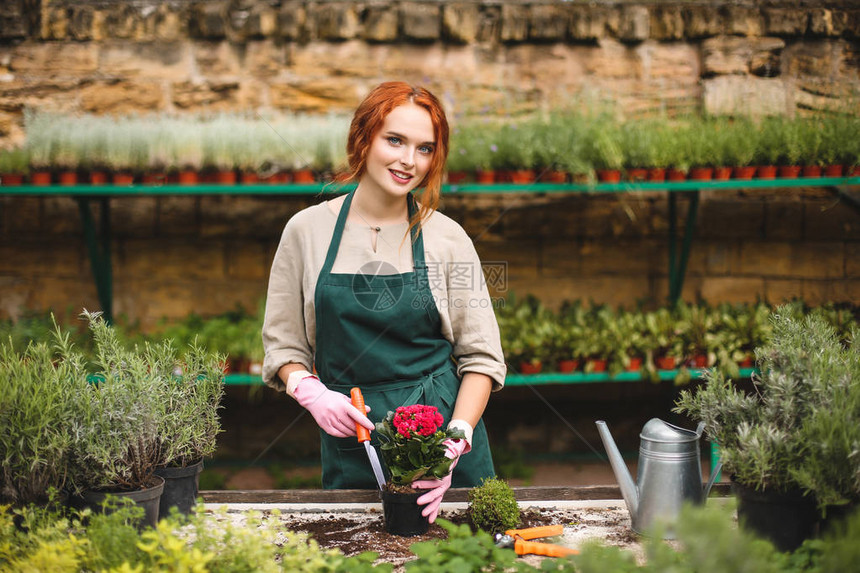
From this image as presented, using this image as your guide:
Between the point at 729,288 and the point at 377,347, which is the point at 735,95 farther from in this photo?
the point at 377,347

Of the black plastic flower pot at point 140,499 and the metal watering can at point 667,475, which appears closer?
the black plastic flower pot at point 140,499

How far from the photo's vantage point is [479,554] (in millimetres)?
1183

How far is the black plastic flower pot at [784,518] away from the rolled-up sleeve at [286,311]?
45.6 inches

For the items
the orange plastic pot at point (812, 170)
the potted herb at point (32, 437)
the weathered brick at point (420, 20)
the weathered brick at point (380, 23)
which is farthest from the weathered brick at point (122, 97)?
the orange plastic pot at point (812, 170)

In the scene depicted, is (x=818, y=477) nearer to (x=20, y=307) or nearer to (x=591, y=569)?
(x=591, y=569)

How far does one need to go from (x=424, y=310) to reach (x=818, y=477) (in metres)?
1.05

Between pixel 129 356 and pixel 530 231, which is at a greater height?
pixel 129 356

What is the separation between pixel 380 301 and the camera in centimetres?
192

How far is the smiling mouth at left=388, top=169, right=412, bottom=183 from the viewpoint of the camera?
1.84 m

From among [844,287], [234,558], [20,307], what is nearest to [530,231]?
[844,287]

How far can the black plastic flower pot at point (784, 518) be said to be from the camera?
3.91 feet

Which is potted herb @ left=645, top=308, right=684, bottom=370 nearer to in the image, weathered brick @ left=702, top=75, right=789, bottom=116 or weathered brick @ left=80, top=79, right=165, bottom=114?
weathered brick @ left=702, top=75, right=789, bottom=116

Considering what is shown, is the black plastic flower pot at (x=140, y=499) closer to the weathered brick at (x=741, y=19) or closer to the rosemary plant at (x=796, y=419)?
the rosemary plant at (x=796, y=419)

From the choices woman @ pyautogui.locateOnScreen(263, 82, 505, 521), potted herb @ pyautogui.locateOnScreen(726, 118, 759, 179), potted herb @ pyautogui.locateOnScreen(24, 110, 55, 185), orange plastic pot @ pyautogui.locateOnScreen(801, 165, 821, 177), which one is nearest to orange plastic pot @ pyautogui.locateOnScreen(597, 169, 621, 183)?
potted herb @ pyautogui.locateOnScreen(726, 118, 759, 179)
